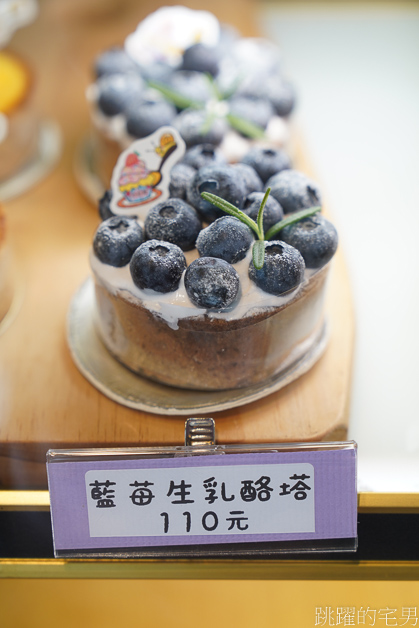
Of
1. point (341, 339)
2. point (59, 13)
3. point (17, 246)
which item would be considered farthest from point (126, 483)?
point (59, 13)

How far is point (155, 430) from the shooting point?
1.17 meters

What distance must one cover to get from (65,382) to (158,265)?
0.35 metres

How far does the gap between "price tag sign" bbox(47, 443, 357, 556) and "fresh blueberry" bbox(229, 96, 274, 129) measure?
953mm

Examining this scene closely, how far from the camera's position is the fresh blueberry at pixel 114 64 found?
1754 mm

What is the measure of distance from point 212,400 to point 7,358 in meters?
0.43

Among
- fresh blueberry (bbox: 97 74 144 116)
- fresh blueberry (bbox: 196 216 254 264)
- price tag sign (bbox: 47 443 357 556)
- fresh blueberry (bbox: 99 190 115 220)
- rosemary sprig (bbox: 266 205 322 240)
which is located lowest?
price tag sign (bbox: 47 443 357 556)

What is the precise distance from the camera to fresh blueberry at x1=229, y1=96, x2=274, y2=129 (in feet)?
5.29

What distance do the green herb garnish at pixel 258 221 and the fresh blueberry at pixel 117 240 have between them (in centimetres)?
14

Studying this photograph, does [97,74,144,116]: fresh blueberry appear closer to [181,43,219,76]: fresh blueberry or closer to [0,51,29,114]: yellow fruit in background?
[181,43,219,76]: fresh blueberry

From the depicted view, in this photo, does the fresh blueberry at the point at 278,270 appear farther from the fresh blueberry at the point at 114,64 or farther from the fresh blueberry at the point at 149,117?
the fresh blueberry at the point at 114,64

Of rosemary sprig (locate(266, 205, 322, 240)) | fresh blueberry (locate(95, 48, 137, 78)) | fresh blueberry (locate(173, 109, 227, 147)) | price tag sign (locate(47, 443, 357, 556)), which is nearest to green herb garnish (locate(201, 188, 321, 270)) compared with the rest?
rosemary sprig (locate(266, 205, 322, 240))

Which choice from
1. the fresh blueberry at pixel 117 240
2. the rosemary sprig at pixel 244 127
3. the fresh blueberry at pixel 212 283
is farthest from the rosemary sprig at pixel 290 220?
the rosemary sprig at pixel 244 127

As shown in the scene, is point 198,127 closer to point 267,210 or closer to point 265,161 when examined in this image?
point 265,161

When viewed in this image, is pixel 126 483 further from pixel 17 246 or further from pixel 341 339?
pixel 17 246
